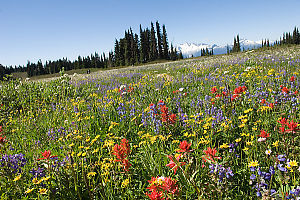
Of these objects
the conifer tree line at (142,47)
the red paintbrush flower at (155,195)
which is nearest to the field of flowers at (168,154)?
the red paintbrush flower at (155,195)

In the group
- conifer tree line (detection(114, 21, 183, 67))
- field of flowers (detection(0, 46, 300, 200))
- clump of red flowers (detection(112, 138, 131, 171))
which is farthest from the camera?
conifer tree line (detection(114, 21, 183, 67))

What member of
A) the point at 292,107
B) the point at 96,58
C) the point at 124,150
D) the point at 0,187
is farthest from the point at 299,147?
the point at 96,58

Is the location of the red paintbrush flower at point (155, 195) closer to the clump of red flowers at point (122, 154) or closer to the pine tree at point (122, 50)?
the clump of red flowers at point (122, 154)

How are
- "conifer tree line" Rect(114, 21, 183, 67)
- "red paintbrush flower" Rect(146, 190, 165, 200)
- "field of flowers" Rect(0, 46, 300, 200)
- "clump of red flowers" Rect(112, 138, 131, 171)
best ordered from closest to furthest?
"red paintbrush flower" Rect(146, 190, 165, 200)
"field of flowers" Rect(0, 46, 300, 200)
"clump of red flowers" Rect(112, 138, 131, 171)
"conifer tree line" Rect(114, 21, 183, 67)

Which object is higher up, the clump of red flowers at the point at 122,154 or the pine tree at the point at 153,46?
the pine tree at the point at 153,46

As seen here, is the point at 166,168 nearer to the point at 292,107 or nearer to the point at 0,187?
the point at 0,187

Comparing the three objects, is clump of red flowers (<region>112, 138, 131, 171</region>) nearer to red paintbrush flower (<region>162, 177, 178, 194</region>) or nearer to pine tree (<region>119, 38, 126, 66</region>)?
red paintbrush flower (<region>162, 177, 178, 194</region>)

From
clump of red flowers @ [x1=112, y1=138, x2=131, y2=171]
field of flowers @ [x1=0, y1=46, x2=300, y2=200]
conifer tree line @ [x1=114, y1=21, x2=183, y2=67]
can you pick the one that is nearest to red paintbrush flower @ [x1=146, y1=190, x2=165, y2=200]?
field of flowers @ [x1=0, y1=46, x2=300, y2=200]

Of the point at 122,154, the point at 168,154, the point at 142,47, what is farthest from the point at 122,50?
the point at 122,154

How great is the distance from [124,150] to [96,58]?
114024mm

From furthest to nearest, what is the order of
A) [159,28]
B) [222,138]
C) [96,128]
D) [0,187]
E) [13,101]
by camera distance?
[159,28], [13,101], [96,128], [222,138], [0,187]

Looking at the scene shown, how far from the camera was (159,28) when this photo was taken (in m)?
78.8

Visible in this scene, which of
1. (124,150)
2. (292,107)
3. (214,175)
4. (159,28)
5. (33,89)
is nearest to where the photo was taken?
(214,175)

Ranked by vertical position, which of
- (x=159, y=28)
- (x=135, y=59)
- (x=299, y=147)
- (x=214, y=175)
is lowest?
(x=299, y=147)
